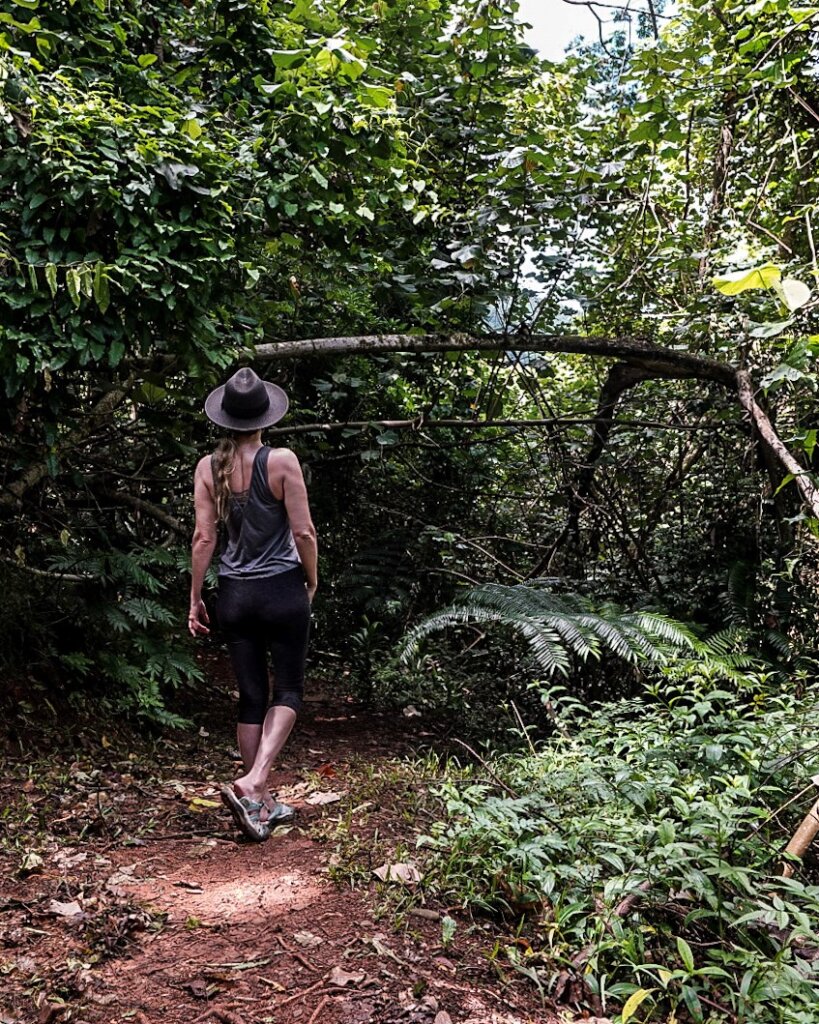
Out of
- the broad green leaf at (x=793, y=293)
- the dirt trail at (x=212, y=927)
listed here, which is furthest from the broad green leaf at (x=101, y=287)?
the broad green leaf at (x=793, y=293)

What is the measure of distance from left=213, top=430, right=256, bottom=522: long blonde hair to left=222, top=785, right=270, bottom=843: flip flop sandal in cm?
124

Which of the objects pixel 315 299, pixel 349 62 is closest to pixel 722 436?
pixel 315 299

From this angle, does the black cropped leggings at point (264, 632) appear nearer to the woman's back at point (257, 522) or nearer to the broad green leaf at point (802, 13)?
the woman's back at point (257, 522)

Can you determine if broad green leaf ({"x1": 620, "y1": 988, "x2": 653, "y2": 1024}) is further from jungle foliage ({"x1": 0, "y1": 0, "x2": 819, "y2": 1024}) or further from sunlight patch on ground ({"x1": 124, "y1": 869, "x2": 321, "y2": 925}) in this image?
sunlight patch on ground ({"x1": 124, "y1": 869, "x2": 321, "y2": 925})

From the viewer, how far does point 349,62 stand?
13.5 feet

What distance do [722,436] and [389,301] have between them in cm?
301

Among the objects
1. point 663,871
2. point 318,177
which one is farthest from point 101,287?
point 663,871

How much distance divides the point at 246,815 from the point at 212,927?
0.76 m

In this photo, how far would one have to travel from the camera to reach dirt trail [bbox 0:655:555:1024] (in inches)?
96.7

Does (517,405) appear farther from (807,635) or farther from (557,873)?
(557,873)

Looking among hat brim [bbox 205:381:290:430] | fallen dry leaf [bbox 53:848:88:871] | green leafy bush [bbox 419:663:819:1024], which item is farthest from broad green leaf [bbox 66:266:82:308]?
green leafy bush [bbox 419:663:819:1024]

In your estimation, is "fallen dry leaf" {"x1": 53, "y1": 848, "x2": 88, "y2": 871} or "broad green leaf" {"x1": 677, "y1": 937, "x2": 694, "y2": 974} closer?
"broad green leaf" {"x1": 677, "y1": 937, "x2": 694, "y2": 974}

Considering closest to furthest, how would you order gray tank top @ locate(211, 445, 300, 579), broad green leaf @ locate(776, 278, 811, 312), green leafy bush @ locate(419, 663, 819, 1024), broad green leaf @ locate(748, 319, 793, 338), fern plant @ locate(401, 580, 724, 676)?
broad green leaf @ locate(776, 278, 811, 312), broad green leaf @ locate(748, 319, 793, 338), green leafy bush @ locate(419, 663, 819, 1024), gray tank top @ locate(211, 445, 300, 579), fern plant @ locate(401, 580, 724, 676)

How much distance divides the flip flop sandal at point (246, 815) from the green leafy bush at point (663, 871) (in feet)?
2.50
